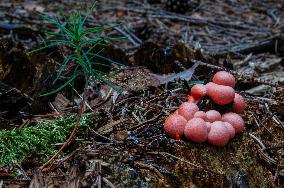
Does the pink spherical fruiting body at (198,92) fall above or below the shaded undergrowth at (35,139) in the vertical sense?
above

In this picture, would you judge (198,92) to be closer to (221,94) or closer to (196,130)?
(221,94)

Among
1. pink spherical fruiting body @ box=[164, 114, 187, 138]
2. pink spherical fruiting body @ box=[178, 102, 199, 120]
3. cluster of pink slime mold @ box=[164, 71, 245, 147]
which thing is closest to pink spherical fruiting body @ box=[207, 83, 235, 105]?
cluster of pink slime mold @ box=[164, 71, 245, 147]

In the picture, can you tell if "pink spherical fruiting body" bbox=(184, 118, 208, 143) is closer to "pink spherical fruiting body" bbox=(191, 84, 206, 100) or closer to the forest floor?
the forest floor

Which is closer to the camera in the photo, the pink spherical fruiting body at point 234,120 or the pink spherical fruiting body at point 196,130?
the pink spherical fruiting body at point 196,130

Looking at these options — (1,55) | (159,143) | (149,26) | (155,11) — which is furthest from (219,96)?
(155,11)

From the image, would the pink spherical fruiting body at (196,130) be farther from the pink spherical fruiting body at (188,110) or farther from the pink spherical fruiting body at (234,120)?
the pink spherical fruiting body at (234,120)

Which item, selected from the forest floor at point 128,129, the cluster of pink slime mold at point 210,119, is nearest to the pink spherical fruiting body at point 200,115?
the cluster of pink slime mold at point 210,119

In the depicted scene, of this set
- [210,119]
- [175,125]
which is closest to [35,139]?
[175,125]
